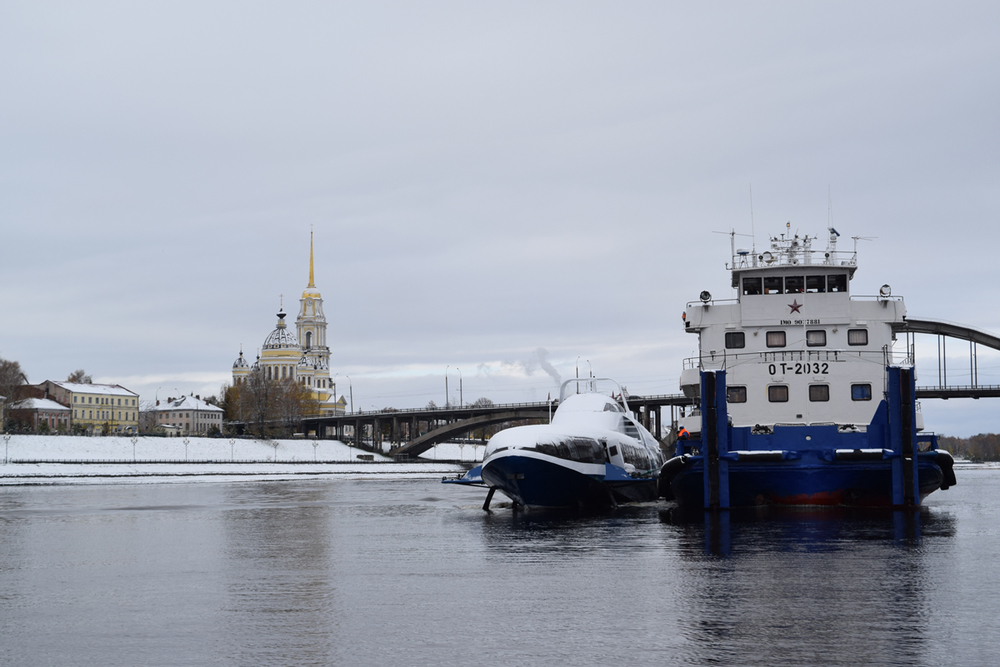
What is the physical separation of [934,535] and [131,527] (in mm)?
27661

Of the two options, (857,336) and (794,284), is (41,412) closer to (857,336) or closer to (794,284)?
(794,284)

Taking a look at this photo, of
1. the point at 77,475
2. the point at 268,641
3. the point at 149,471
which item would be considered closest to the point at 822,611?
the point at 268,641

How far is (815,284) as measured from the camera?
4266cm

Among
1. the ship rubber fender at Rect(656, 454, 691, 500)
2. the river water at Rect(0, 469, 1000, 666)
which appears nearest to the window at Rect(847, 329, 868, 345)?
the river water at Rect(0, 469, 1000, 666)

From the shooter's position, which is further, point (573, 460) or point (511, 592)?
point (573, 460)

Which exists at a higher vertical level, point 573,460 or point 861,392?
point 861,392

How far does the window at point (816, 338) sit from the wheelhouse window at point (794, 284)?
2.03 m

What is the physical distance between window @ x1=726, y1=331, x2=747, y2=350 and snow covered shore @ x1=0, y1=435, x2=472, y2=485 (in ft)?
199

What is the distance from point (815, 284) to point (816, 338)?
102 inches

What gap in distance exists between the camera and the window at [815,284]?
42531mm

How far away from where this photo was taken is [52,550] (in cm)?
2908

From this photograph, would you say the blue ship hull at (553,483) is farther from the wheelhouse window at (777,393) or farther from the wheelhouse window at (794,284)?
the wheelhouse window at (794,284)

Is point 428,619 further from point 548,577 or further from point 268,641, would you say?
point 548,577

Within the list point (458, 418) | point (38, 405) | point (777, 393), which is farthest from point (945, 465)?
point (38, 405)
